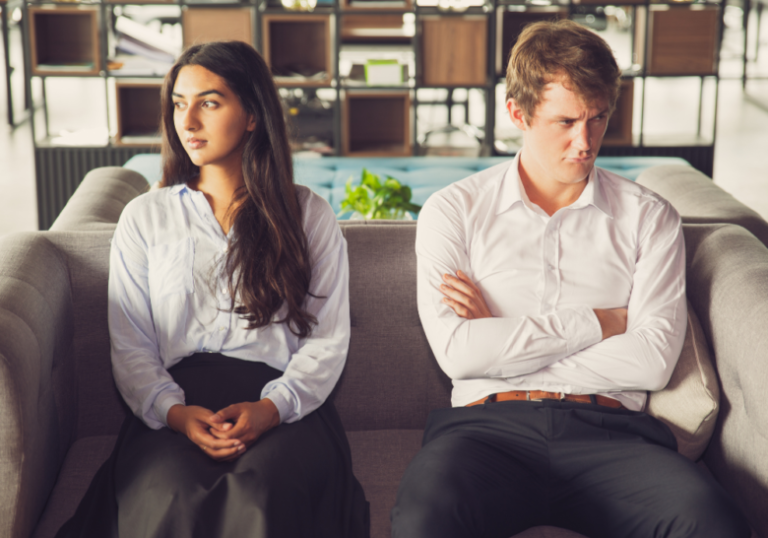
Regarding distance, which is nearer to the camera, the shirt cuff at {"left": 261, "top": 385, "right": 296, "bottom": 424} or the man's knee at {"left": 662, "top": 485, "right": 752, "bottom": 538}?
the man's knee at {"left": 662, "top": 485, "right": 752, "bottom": 538}

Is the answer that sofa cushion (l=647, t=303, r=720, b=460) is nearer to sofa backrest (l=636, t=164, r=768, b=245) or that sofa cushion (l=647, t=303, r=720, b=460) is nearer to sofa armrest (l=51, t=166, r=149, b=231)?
sofa backrest (l=636, t=164, r=768, b=245)

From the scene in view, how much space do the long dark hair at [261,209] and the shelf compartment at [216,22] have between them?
2.51 m

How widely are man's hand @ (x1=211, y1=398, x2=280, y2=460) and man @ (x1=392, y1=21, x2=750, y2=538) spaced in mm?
286

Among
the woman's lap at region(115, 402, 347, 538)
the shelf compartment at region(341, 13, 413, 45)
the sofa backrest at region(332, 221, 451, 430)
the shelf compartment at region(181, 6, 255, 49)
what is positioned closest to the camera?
the woman's lap at region(115, 402, 347, 538)

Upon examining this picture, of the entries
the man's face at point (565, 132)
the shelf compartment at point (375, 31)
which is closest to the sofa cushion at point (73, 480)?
the man's face at point (565, 132)

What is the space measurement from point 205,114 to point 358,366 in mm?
682

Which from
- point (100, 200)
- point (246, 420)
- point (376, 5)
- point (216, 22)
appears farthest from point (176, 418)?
point (376, 5)

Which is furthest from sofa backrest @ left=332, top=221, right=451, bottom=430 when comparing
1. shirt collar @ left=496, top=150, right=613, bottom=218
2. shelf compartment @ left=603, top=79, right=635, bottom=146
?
shelf compartment @ left=603, top=79, right=635, bottom=146

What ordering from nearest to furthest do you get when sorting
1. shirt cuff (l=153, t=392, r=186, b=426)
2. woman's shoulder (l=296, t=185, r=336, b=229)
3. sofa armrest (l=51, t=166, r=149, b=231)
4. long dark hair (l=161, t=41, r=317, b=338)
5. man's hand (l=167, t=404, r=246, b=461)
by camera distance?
man's hand (l=167, t=404, r=246, b=461) → shirt cuff (l=153, t=392, r=186, b=426) → long dark hair (l=161, t=41, r=317, b=338) → woman's shoulder (l=296, t=185, r=336, b=229) → sofa armrest (l=51, t=166, r=149, b=231)

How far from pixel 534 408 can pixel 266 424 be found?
53 cm

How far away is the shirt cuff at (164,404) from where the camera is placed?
153 centimetres

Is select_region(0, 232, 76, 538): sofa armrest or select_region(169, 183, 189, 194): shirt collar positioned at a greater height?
select_region(169, 183, 189, 194): shirt collar

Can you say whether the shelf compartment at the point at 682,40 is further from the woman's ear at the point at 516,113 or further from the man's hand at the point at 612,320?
the man's hand at the point at 612,320

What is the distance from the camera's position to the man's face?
165cm
